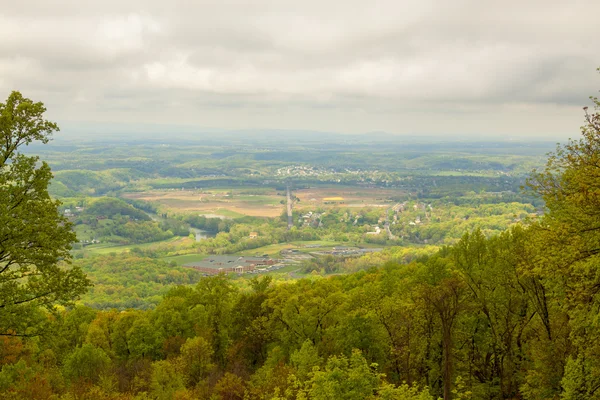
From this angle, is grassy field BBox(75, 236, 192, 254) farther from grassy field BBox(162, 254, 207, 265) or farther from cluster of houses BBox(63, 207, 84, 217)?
cluster of houses BBox(63, 207, 84, 217)

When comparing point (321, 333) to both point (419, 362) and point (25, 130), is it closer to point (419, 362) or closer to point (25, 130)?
point (419, 362)

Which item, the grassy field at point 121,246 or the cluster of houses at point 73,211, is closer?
the grassy field at point 121,246

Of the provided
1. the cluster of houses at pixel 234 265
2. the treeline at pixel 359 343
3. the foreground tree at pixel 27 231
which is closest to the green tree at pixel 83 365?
the treeline at pixel 359 343

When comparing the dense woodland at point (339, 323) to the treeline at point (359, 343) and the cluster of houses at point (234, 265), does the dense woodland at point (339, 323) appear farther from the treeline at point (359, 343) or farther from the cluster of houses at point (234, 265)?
the cluster of houses at point (234, 265)

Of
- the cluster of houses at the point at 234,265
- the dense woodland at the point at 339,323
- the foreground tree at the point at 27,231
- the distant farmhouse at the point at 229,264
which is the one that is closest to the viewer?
the foreground tree at the point at 27,231

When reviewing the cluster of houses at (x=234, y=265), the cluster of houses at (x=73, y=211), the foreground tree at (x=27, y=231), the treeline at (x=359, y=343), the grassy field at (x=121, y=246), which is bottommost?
the cluster of houses at (x=234, y=265)
